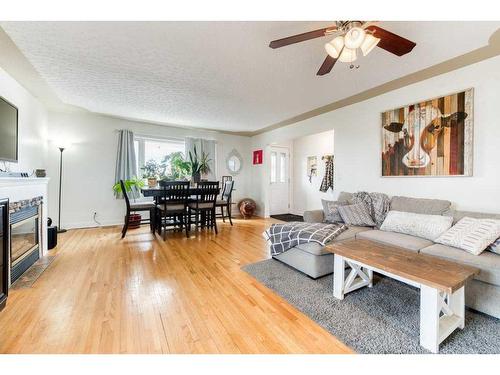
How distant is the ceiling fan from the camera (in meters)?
1.43

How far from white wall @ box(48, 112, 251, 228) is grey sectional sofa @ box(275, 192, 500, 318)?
399 cm

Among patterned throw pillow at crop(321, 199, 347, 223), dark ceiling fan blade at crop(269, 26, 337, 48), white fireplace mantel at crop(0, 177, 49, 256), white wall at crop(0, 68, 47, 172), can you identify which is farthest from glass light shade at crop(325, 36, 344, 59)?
white wall at crop(0, 68, 47, 172)

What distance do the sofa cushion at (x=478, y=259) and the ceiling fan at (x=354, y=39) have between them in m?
1.63

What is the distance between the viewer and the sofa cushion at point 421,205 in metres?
2.42

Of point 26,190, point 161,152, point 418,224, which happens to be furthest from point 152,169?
point 418,224

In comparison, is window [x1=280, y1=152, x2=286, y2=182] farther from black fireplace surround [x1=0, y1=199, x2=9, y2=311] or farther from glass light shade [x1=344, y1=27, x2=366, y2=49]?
black fireplace surround [x1=0, y1=199, x2=9, y2=311]

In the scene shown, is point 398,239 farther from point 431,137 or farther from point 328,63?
point 328,63

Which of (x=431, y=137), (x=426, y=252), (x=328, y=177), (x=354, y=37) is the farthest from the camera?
(x=328, y=177)

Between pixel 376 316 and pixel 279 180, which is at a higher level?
pixel 279 180

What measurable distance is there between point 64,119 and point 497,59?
6.41 meters

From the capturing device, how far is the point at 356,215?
2.85 m

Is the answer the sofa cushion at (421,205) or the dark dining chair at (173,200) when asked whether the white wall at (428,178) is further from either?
the dark dining chair at (173,200)

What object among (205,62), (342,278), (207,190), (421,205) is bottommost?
(342,278)

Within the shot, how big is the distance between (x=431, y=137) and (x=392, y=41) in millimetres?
1791
